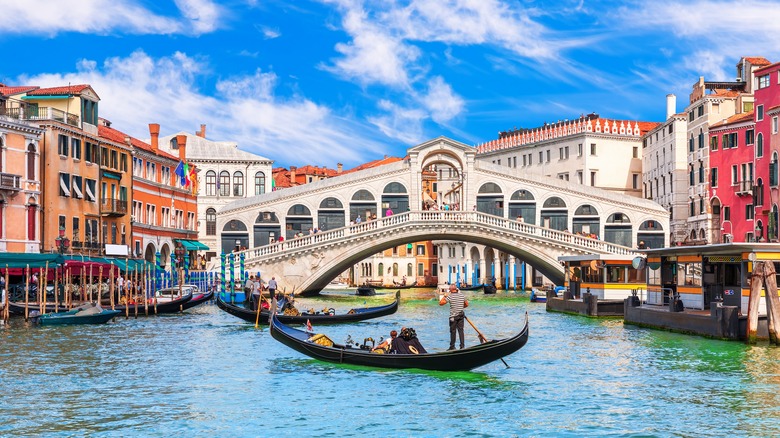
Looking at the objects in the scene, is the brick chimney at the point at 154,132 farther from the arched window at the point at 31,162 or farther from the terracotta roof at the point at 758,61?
the terracotta roof at the point at 758,61

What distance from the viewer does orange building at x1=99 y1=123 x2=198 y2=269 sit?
37656mm

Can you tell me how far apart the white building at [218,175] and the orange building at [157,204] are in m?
8.18

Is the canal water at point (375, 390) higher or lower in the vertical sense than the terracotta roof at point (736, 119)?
lower

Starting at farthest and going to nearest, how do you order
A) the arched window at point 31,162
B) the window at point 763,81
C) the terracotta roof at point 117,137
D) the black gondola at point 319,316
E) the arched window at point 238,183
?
the arched window at point 238,183 < the window at point 763,81 < the terracotta roof at point 117,137 < the arched window at point 31,162 < the black gondola at point 319,316

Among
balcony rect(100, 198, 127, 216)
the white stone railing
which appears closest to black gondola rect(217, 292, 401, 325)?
balcony rect(100, 198, 127, 216)

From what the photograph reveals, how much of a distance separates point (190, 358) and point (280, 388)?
4114mm

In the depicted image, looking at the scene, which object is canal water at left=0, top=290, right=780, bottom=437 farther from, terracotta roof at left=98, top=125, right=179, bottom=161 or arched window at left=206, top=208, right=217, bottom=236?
arched window at left=206, top=208, right=217, bottom=236

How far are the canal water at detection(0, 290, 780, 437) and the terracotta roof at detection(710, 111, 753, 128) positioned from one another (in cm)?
2154

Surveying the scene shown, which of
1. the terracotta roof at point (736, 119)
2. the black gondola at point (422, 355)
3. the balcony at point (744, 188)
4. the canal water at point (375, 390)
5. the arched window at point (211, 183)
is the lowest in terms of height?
the canal water at point (375, 390)

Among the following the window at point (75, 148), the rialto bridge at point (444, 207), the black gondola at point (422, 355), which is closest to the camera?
the black gondola at point (422, 355)

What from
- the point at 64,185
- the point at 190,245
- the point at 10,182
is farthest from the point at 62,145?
the point at 190,245

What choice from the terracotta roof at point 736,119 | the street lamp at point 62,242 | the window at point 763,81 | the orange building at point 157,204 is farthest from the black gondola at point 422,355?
the terracotta roof at point 736,119

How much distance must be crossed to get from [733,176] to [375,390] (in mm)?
30853

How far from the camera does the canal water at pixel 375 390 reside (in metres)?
12.3
